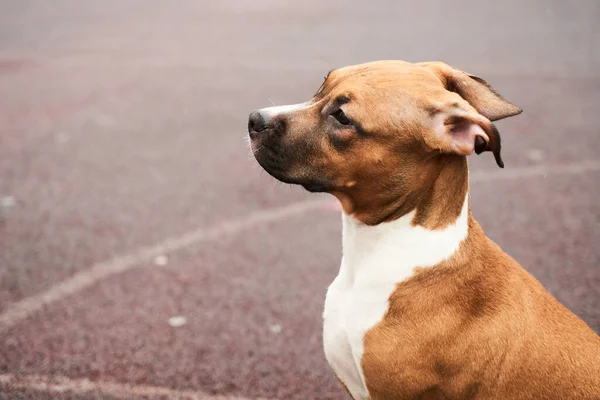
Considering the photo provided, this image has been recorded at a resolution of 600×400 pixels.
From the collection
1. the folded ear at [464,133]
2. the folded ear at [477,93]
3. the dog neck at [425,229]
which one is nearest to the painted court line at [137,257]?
the dog neck at [425,229]

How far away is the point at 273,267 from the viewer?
5828 mm

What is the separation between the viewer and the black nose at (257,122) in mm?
3346

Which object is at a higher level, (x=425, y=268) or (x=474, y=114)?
(x=474, y=114)

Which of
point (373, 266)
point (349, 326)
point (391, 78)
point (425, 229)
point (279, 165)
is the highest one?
point (391, 78)

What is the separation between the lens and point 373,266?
3201 millimetres

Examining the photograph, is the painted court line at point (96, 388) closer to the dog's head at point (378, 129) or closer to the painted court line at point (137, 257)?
the painted court line at point (137, 257)

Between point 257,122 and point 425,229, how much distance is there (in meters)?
0.94

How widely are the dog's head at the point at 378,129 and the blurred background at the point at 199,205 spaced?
45 centimetres

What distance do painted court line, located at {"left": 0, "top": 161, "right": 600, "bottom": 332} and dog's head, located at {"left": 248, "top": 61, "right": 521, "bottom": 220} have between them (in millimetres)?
2709

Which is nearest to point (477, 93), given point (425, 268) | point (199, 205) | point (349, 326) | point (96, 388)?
point (425, 268)

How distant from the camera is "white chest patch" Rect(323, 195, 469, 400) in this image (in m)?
3.14

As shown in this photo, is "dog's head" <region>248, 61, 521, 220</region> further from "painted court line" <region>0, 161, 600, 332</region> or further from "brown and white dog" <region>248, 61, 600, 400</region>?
"painted court line" <region>0, 161, 600, 332</region>

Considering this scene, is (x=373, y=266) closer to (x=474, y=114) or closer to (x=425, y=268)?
(x=425, y=268)

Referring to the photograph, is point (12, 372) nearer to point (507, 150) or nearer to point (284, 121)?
point (284, 121)
